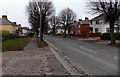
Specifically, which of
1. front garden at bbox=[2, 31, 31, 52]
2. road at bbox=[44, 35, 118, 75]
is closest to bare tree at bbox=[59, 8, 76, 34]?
front garden at bbox=[2, 31, 31, 52]

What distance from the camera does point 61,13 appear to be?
83.9m

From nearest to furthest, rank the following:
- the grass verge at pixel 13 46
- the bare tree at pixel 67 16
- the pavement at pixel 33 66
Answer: the pavement at pixel 33 66 → the grass verge at pixel 13 46 → the bare tree at pixel 67 16

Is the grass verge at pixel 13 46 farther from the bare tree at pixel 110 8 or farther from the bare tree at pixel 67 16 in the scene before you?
the bare tree at pixel 67 16

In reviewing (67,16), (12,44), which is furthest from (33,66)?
(67,16)

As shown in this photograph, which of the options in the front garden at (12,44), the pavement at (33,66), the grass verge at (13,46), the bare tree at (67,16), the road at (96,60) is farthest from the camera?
the bare tree at (67,16)

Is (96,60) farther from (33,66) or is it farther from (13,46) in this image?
(13,46)

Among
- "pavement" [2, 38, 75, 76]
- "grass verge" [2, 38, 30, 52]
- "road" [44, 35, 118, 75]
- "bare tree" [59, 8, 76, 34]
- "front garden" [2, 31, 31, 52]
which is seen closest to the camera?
"pavement" [2, 38, 75, 76]

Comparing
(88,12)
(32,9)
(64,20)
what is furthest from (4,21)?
(88,12)

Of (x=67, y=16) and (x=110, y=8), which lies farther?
(x=67, y=16)

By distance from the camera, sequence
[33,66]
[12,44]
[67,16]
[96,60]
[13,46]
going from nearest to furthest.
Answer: [33,66] < [96,60] < [13,46] < [12,44] < [67,16]

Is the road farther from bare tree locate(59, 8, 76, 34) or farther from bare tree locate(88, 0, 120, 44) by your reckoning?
bare tree locate(59, 8, 76, 34)

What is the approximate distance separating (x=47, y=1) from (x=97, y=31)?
2883 centimetres

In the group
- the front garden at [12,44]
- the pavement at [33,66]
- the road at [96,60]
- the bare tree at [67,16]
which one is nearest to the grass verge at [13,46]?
the front garden at [12,44]

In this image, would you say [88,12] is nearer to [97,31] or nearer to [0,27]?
[97,31]
